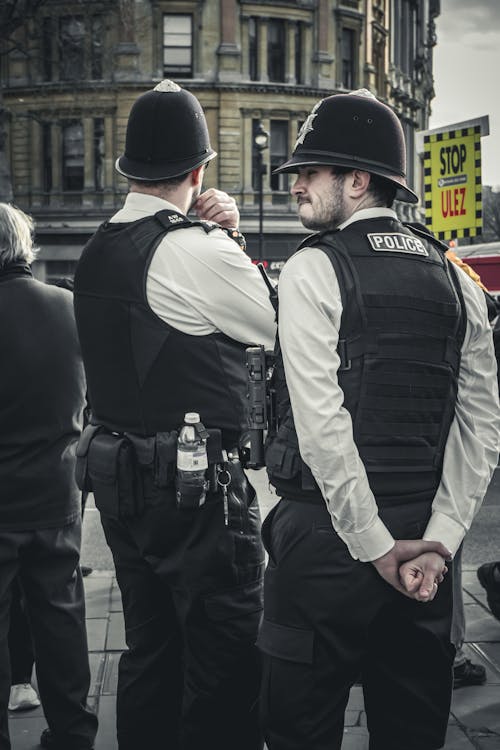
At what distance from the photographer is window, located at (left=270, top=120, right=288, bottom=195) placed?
36.5 meters

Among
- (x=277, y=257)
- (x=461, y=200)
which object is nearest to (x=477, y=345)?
(x=461, y=200)

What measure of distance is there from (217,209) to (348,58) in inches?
1497

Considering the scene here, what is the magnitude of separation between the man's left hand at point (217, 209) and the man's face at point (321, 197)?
0.68 meters

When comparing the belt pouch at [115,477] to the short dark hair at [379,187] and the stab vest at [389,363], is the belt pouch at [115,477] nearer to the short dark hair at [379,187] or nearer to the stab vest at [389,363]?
the stab vest at [389,363]

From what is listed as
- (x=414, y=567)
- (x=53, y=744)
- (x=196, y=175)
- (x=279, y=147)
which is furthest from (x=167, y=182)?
(x=279, y=147)

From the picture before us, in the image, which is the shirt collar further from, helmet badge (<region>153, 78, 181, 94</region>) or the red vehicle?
the red vehicle

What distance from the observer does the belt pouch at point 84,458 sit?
322 cm

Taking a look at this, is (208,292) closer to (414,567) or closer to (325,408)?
(325,408)

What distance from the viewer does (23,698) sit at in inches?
158

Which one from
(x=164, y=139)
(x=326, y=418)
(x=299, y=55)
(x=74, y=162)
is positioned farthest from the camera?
(x=299, y=55)

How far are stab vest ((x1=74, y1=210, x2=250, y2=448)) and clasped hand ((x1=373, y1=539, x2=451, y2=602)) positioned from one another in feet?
2.61

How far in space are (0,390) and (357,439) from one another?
5.07 feet

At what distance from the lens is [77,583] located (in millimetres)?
3705

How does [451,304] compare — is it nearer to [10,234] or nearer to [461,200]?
[10,234]
